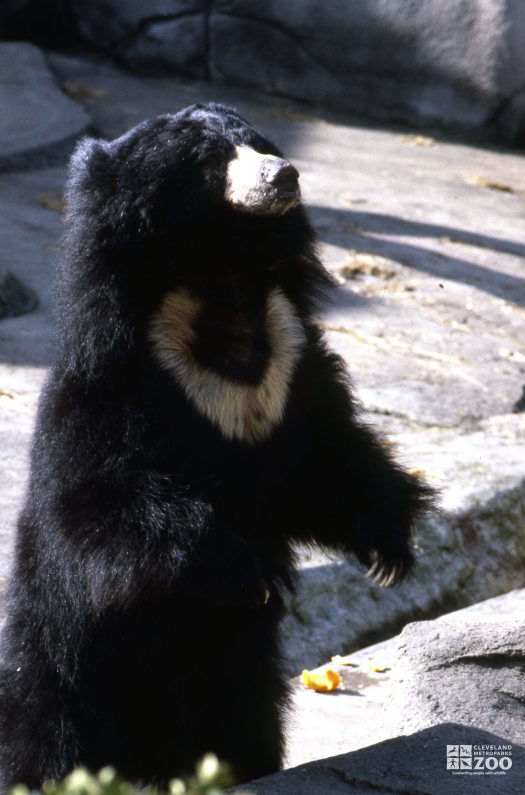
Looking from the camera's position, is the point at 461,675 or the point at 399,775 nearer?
the point at 399,775

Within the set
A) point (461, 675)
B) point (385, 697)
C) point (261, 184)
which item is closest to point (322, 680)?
point (385, 697)

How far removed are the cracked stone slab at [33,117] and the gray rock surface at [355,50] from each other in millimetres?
1648

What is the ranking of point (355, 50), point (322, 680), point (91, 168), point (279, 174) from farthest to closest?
point (355, 50)
point (322, 680)
point (91, 168)
point (279, 174)

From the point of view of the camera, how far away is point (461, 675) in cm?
332

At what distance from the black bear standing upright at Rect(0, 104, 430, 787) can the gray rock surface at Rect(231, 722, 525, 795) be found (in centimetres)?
35

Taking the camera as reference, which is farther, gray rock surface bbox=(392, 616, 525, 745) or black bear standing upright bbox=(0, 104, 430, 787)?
gray rock surface bbox=(392, 616, 525, 745)

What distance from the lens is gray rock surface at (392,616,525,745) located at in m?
3.21

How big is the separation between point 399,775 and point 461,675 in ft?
1.91

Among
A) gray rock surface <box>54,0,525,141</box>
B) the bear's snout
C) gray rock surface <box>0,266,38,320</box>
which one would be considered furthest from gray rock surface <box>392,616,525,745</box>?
gray rock surface <box>54,0,525,141</box>

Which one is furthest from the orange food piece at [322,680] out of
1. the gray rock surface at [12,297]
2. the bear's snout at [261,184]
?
the gray rock surface at [12,297]

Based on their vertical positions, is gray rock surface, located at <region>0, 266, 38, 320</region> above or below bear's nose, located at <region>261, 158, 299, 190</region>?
below

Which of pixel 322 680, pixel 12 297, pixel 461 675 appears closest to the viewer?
pixel 461 675

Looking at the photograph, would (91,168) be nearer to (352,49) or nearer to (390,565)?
(390,565)

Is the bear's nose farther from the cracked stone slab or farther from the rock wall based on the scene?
the rock wall
